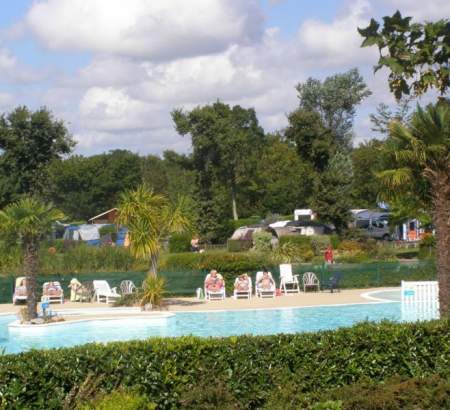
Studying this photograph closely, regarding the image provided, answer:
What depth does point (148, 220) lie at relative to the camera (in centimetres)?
2434

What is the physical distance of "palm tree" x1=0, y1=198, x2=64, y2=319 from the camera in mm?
21141

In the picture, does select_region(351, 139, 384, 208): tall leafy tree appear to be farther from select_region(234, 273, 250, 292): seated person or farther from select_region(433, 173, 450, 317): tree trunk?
select_region(433, 173, 450, 317): tree trunk

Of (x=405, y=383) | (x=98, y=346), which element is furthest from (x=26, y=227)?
(x=405, y=383)

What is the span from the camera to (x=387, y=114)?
67.8m

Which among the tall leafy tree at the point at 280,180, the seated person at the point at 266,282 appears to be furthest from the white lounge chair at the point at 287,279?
the tall leafy tree at the point at 280,180

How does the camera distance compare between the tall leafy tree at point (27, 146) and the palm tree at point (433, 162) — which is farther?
the tall leafy tree at point (27, 146)

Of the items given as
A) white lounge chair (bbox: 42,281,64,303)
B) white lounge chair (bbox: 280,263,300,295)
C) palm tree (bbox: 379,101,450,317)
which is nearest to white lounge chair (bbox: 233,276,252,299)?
white lounge chair (bbox: 280,263,300,295)

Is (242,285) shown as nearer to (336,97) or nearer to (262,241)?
(262,241)

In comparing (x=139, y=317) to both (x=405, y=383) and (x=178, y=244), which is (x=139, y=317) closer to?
(x=405, y=383)

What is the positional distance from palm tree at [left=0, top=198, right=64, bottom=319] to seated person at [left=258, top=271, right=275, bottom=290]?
8507 mm

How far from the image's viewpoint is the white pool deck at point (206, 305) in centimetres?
2402

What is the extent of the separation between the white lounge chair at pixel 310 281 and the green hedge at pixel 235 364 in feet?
57.8

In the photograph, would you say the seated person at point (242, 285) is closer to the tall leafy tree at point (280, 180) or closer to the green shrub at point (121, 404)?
the green shrub at point (121, 404)

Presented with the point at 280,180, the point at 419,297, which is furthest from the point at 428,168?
the point at 280,180
